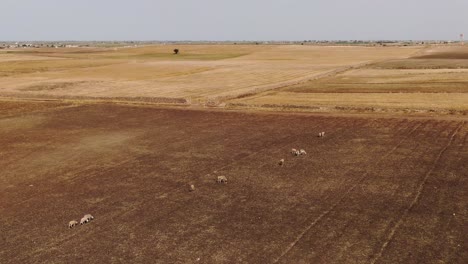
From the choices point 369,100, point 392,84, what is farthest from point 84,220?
point 392,84

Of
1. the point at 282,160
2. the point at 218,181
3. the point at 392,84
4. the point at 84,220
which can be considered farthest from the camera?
the point at 392,84

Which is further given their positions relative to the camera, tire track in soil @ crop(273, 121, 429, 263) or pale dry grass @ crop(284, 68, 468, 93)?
pale dry grass @ crop(284, 68, 468, 93)

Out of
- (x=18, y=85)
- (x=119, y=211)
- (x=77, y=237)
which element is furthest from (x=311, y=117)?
(x=18, y=85)

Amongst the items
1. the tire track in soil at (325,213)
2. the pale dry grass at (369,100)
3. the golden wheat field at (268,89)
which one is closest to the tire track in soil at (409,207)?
the tire track in soil at (325,213)

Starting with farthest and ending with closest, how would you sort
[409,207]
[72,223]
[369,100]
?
[369,100] < [409,207] < [72,223]

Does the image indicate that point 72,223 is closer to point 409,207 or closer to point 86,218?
point 86,218

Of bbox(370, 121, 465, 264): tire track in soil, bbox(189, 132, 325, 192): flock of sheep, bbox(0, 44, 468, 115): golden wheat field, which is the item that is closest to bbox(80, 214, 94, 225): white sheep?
bbox(189, 132, 325, 192): flock of sheep

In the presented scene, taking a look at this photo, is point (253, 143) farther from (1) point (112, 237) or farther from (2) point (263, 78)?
(2) point (263, 78)

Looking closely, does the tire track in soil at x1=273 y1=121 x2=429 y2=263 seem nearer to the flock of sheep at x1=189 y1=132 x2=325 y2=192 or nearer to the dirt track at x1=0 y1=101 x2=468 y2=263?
the dirt track at x1=0 y1=101 x2=468 y2=263

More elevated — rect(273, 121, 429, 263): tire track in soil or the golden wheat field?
the golden wheat field
